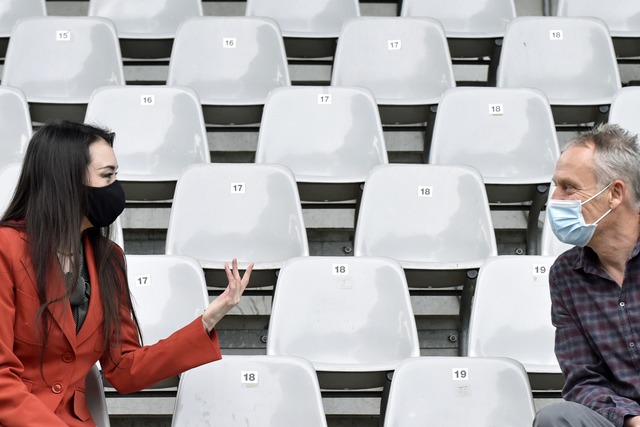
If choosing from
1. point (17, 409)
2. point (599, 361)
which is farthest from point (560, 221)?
point (17, 409)

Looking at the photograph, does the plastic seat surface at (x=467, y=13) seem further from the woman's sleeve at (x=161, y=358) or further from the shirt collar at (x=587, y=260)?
the woman's sleeve at (x=161, y=358)

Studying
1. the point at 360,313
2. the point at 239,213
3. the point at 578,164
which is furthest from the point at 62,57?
the point at 578,164

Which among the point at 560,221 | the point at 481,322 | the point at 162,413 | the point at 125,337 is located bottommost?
the point at 162,413

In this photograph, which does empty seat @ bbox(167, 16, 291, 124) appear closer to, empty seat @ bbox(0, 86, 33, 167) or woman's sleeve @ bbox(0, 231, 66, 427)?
empty seat @ bbox(0, 86, 33, 167)

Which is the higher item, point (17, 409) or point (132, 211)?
point (17, 409)

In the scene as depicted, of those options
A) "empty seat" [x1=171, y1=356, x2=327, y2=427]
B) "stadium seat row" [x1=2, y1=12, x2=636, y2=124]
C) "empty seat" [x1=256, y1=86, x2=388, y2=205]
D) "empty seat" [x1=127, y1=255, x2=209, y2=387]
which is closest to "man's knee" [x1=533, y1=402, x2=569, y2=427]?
"empty seat" [x1=171, y1=356, x2=327, y2=427]

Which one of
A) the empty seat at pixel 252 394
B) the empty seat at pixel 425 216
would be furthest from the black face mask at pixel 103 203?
the empty seat at pixel 425 216

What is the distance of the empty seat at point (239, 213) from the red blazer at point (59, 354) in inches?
40.0

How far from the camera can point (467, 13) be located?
4.79m

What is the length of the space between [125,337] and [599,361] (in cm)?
102

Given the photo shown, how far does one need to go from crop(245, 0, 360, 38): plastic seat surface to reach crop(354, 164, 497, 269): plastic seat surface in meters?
1.39

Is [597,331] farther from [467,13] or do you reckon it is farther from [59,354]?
[467,13]

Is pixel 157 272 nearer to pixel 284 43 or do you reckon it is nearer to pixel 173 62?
pixel 173 62

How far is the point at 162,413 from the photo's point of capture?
3.28 m
